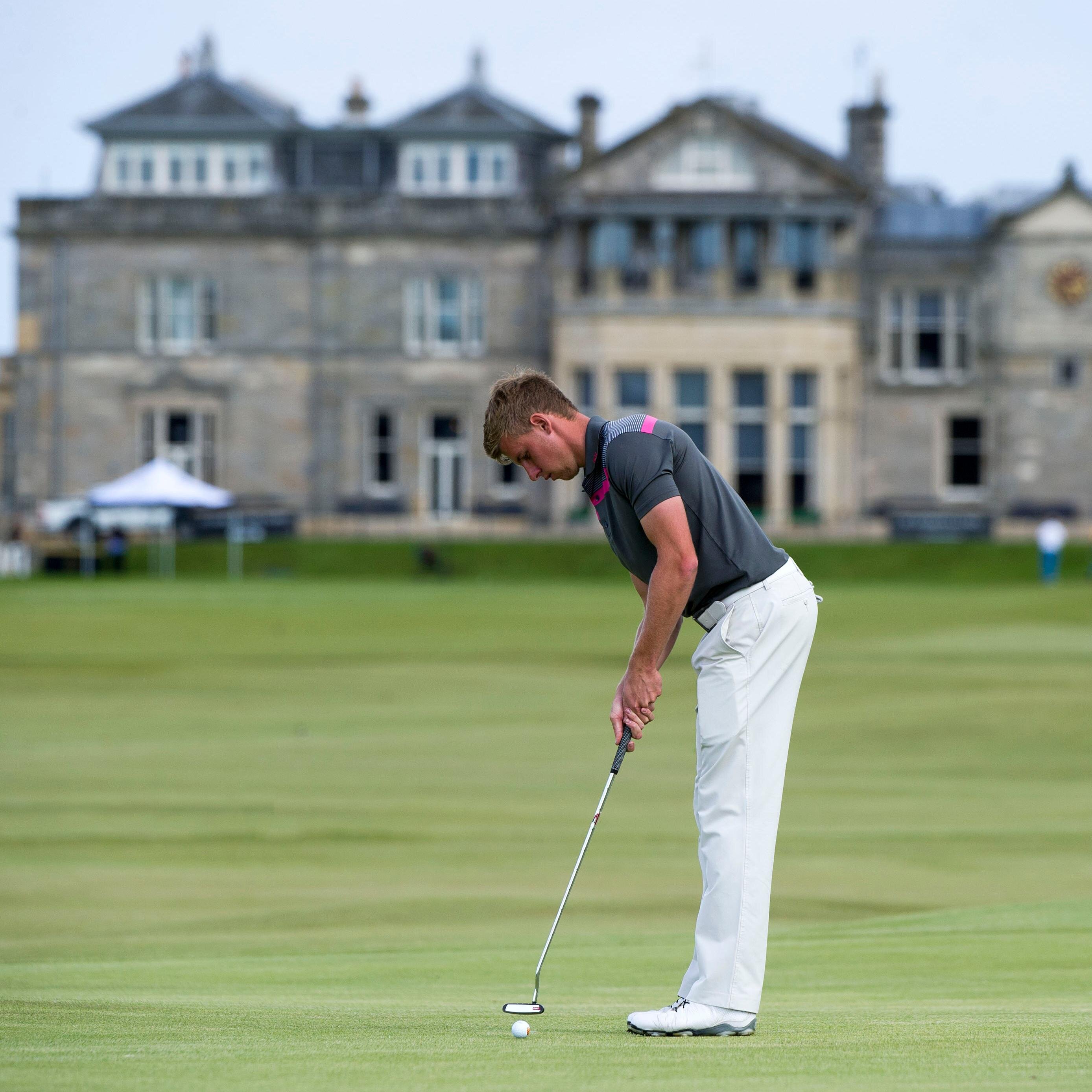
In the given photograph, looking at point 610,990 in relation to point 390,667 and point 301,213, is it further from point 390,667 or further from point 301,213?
point 301,213

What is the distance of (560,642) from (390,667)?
4.09 metres

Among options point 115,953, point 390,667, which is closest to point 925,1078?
point 115,953

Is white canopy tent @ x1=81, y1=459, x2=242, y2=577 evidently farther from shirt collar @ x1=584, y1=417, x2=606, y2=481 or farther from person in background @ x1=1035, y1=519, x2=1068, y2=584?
shirt collar @ x1=584, y1=417, x2=606, y2=481

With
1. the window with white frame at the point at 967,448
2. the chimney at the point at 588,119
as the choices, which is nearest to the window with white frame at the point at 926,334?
the window with white frame at the point at 967,448

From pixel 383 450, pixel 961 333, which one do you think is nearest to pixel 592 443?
pixel 383 450

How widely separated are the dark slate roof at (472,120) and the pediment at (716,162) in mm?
4337

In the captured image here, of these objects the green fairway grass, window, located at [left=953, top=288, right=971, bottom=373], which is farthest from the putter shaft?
window, located at [left=953, top=288, right=971, bottom=373]

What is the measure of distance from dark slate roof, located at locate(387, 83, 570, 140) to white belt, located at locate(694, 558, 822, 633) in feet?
172

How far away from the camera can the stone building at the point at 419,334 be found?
5497cm

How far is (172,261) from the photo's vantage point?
5612cm

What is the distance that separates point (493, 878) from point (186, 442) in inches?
1921

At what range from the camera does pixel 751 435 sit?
178ft

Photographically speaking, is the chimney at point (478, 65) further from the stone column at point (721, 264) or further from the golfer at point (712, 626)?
the golfer at point (712, 626)

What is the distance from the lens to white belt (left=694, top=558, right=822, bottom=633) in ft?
16.7
